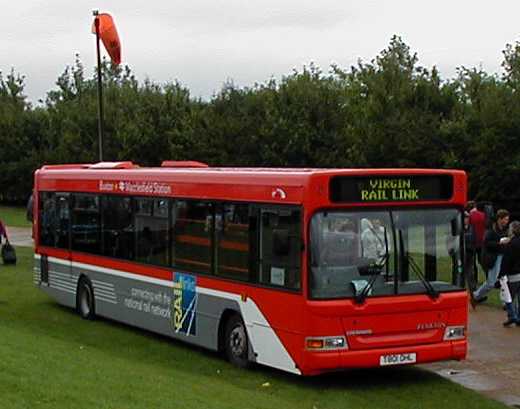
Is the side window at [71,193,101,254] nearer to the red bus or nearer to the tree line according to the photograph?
the red bus

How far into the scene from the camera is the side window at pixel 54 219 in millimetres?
21266

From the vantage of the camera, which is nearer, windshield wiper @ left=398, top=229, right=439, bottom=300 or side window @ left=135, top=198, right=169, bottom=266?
windshield wiper @ left=398, top=229, right=439, bottom=300

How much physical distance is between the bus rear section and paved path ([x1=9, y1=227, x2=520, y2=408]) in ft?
2.11

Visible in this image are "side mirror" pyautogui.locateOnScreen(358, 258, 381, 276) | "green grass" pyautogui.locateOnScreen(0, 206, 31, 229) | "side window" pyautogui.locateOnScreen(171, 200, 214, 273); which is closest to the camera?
"side mirror" pyautogui.locateOnScreen(358, 258, 381, 276)

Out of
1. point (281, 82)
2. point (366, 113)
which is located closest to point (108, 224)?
point (366, 113)

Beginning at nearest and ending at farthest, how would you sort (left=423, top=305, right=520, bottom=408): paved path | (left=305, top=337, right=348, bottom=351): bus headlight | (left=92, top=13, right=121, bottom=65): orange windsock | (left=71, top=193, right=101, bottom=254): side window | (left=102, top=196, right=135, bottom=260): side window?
(left=305, top=337, right=348, bottom=351): bus headlight, (left=423, top=305, right=520, bottom=408): paved path, (left=102, top=196, right=135, bottom=260): side window, (left=71, top=193, right=101, bottom=254): side window, (left=92, top=13, right=121, bottom=65): orange windsock

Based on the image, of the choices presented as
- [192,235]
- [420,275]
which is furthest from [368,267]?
[192,235]

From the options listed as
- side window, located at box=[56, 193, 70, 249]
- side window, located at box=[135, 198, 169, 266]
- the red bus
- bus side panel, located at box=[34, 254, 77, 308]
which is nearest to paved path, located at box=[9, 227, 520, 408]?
the red bus

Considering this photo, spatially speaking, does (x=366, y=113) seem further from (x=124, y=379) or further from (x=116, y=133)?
(x=124, y=379)

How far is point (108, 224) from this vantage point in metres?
19.2

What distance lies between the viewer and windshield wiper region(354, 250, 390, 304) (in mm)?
13086

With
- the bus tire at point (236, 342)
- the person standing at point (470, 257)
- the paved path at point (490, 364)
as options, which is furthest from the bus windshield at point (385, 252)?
the person standing at point (470, 257)

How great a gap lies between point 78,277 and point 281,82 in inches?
1409

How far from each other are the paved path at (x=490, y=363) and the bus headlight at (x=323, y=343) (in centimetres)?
193
